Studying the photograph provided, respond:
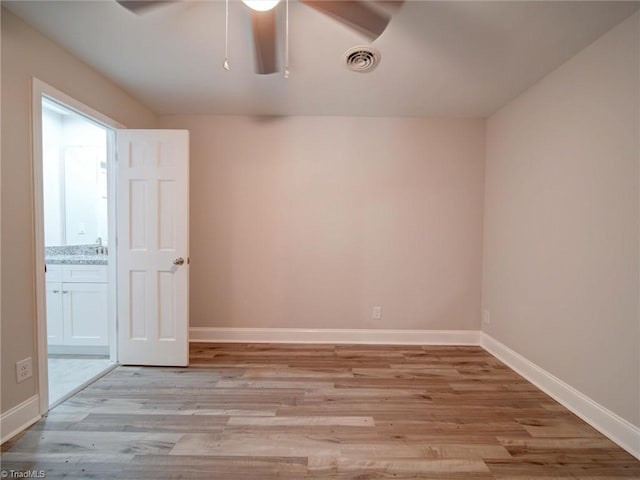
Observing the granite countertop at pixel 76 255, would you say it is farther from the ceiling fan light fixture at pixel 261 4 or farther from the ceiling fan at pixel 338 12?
the ceiling fan light fixture at pixel 261 4

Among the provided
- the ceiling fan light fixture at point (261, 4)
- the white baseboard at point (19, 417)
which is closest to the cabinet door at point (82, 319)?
the white baseboard at point (19, 417)

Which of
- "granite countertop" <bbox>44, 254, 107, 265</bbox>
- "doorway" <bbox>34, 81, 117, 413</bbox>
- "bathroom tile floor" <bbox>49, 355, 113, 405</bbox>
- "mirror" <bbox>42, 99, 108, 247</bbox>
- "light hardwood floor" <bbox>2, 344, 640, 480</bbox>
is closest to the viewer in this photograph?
"light hardwood floor" <bbox>2, 344, 640, 480</bbox>

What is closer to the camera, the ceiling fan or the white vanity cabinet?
the ceiling fan

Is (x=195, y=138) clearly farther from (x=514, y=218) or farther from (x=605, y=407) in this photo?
(x=605, y=407)

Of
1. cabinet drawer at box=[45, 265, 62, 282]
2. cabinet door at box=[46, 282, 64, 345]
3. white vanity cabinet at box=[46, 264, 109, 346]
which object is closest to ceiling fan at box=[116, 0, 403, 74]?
white vanity cabinet at box=[46, 264, 109, 346]

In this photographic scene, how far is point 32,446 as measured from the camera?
150 cm

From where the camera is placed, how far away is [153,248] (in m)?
2.40

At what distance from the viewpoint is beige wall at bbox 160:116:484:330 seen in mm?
2891

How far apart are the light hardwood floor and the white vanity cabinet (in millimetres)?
649

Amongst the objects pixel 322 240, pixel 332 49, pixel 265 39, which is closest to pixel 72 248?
pixel 322 240

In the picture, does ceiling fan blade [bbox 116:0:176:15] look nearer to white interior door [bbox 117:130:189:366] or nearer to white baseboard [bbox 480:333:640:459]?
white interior door [bbox 117:130:189:366]

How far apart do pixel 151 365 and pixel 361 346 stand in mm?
2013

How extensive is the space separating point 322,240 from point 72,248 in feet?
9.06

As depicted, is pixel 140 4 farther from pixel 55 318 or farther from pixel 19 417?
pixel 55 318
